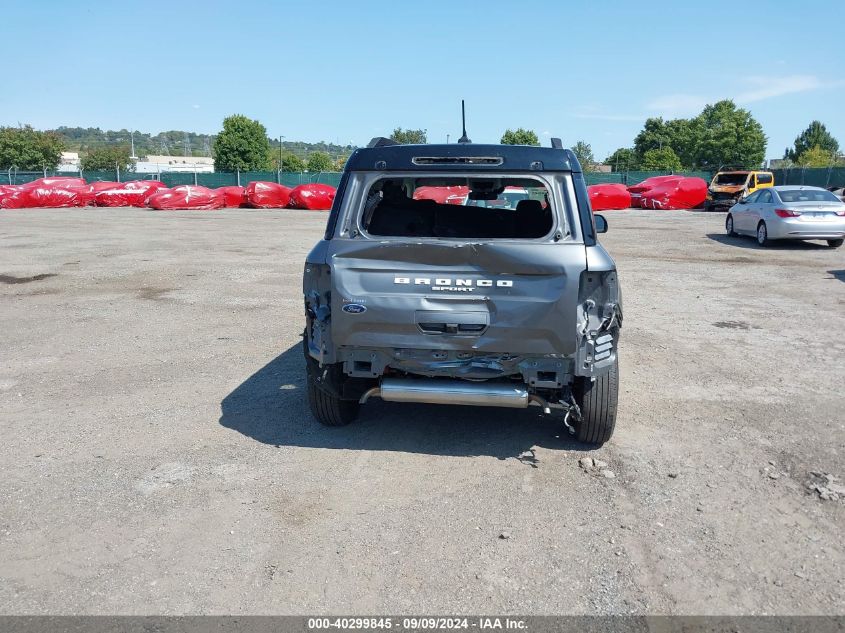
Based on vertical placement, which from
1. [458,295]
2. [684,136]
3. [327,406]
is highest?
[684,136]

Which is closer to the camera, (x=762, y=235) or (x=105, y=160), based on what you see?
(x=762, y=235)

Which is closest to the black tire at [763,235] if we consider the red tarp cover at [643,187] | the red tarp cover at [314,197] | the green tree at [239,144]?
the red tarp cover at [643,187]

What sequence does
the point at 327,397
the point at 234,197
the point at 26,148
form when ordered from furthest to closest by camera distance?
the point at 26,148 < the point at 234,197 < the point at 327,397

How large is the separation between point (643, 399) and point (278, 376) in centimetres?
337

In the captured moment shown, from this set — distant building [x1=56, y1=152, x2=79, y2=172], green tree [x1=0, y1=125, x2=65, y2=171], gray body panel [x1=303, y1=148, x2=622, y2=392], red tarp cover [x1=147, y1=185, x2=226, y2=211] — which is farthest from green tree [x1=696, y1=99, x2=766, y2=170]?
gray body panel [x1=303, y1=148, x2=622, y2=392]

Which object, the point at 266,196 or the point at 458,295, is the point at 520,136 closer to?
the point at 266,196

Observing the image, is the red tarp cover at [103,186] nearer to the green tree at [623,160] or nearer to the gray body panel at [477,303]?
the gray body panel at [477,303]

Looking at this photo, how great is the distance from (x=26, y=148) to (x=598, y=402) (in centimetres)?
9010

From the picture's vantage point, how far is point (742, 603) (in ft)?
10.4

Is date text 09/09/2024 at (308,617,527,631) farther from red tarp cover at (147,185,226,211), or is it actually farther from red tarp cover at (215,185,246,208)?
red tarp cover at (215,185,246,208)

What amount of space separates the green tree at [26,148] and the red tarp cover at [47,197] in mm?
46143

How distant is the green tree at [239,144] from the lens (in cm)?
8238

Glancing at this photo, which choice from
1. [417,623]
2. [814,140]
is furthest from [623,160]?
[417,623]

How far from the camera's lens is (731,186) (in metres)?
33.1
